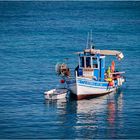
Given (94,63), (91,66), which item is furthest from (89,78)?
(94,63)

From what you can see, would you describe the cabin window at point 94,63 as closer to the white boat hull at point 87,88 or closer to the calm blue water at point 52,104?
the white boat hull at point 87,88

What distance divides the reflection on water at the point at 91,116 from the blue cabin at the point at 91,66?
1516mm

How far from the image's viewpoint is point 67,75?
64.0 m

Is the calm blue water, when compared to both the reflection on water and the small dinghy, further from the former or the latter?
the small dinghy

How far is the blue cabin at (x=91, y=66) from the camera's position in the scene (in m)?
63.4

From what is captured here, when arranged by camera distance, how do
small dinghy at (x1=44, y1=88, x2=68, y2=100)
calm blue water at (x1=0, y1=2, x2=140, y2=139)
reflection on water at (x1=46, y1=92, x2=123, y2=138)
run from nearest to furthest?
1. reflection on water at (x1=46, y1=92, x2=123, y2=138)
2. calm blue water at (x1=0, y1=2, x2=140, y2=139)
3. small dinghy at (x1=44, y1=88, x2=68, y2=100)

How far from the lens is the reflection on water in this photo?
172ft

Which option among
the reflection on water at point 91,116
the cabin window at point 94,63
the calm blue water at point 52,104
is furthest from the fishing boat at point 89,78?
the calm blue water at point 52,104

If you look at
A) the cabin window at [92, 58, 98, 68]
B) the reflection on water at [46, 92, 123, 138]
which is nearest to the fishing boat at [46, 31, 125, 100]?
the cabin window at [92, 58, 98, 68]

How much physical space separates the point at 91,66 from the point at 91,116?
734cm

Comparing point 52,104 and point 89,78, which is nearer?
point 52,104

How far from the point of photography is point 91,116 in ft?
187

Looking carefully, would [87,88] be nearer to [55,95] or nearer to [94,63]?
[55,95]

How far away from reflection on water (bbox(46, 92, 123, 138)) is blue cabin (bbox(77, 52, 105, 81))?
1516 millimetres
